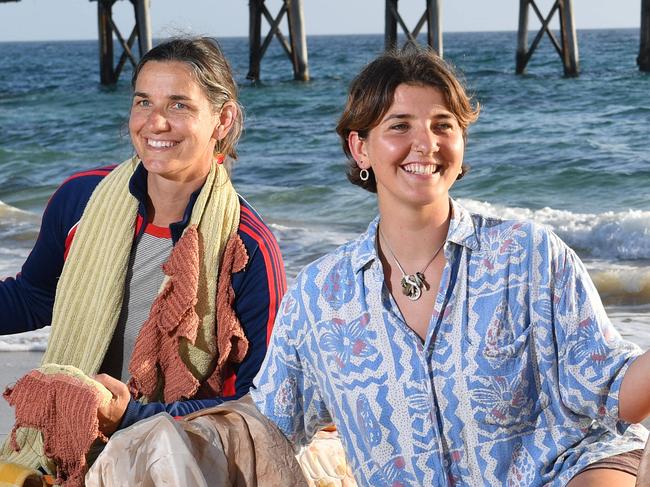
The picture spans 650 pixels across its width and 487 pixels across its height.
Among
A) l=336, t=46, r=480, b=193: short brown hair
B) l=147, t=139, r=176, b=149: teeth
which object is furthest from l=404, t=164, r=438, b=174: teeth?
l=147, t=139, r=176, b=149: teeth

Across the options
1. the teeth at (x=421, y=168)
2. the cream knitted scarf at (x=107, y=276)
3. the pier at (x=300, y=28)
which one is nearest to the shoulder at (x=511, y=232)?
the teeth at (x=421, y=168)

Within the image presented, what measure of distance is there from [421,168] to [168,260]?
2.65ft

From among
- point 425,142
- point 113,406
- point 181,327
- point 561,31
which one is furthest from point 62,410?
point 561,31

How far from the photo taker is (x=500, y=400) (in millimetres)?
1991

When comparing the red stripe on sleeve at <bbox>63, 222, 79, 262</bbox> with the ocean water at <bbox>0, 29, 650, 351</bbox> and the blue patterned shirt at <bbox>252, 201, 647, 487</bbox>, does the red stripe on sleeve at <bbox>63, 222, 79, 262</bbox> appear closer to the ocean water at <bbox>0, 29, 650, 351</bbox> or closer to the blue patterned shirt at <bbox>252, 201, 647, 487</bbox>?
the ocean water at <bbox>0, 29, 650, 351</bbox>

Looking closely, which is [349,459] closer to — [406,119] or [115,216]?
[406,119]

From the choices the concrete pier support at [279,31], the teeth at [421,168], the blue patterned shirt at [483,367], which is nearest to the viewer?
the blue patterned shirt at [483,367]

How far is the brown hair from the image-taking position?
268 centimetres

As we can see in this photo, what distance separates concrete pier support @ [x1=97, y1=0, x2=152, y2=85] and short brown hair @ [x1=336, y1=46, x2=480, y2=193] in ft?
53.2

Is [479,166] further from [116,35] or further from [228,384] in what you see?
[116,35]

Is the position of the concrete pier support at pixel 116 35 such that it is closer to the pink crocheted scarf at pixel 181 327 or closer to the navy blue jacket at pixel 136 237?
the navy blue jacket at pixel 136 237

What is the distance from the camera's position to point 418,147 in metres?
2.08

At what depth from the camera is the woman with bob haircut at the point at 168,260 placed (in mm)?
2617

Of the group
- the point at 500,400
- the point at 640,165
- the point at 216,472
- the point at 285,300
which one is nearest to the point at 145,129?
the point at 285,300
